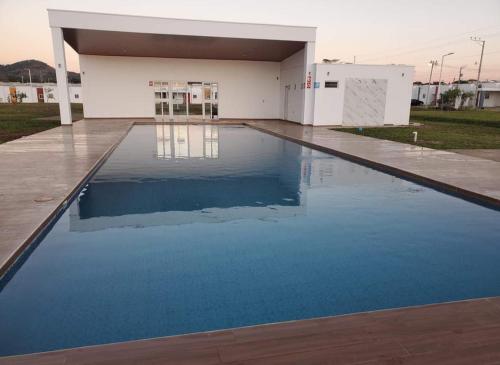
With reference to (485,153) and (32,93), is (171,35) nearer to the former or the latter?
(485,153)

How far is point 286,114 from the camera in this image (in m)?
25.8

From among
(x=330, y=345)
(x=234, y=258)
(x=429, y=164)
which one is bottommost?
(x=234, y=258)

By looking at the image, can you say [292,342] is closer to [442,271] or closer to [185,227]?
[442,271]

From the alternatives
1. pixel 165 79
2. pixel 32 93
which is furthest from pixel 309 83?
pixel 32 93

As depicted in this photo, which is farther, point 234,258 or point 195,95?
point 195,95

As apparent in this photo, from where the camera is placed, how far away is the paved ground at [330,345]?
2377 millimetres

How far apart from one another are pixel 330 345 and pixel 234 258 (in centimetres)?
212

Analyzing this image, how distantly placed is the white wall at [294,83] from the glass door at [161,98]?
815 centimetres

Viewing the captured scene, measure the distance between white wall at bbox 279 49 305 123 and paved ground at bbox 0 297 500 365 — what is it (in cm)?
1911

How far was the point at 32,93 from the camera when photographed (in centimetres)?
6719

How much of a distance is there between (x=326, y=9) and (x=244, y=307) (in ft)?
74.0

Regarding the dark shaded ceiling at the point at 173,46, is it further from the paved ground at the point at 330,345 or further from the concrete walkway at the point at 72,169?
the paved ground at the point at 330,345

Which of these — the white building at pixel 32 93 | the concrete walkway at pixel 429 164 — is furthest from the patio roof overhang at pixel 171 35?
the white building at pixel 32 93

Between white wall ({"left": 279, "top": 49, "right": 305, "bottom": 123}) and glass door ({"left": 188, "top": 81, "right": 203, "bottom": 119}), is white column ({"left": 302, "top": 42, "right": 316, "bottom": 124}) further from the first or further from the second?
glass door ({"left": 188, "top": 81, "right": 203, "bottom": 119})
